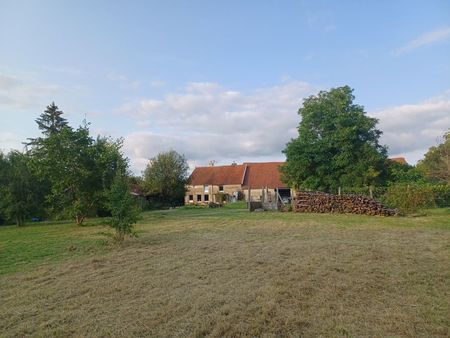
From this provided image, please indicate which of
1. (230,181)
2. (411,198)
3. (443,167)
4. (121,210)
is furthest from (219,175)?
(121,210)

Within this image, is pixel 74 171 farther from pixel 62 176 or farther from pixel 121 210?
pixel 121 210

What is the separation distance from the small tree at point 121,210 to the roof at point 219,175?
40480 millimetres

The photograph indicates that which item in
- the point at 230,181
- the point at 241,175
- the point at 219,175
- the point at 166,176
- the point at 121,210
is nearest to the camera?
the point at 121,210

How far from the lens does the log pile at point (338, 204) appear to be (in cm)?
2044

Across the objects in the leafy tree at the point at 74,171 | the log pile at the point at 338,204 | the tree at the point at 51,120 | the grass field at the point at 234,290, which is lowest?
the grass field at the point at 234,290

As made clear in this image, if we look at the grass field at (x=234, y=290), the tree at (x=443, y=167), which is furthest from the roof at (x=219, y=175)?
the grass field at (x=234, y=290)

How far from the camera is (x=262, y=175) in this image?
172 feet

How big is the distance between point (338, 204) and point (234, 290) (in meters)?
18.0

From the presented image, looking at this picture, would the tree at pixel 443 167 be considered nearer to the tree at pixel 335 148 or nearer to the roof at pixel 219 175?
the tree at pixel 335 148

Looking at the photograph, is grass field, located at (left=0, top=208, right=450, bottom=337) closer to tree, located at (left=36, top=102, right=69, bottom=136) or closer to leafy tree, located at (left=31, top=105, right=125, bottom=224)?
leafy tree, located at (left=31, top=105, right=125, bottom=224)

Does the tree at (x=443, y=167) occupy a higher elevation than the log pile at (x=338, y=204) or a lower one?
higher

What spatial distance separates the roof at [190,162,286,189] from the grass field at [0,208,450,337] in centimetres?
4121

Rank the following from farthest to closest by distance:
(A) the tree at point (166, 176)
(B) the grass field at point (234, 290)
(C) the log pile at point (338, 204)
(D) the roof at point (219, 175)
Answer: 1. (D) the roof at point (219, 175)
2. (A) the tree at point (166, 176)
3. (C) the log pile at point (338, 204)
4. (B) the grass field at point (234, 290)

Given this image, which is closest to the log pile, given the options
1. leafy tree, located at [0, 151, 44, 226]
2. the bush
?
the bush
